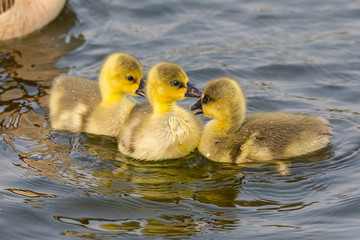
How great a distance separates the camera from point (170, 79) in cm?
559

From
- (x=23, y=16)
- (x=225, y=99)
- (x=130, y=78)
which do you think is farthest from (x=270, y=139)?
(x=23, y=16)

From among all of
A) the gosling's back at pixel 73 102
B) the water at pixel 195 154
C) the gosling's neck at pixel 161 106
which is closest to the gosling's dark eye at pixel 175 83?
the gosling's neck at pixel 161 106

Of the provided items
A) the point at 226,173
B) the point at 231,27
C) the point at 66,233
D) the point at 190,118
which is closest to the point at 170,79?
the point at 190,118

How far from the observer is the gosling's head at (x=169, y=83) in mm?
5590

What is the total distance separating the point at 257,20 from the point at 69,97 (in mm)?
3732

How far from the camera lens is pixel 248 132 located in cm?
555

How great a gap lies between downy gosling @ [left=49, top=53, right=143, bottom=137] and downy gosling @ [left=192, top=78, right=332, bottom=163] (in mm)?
777

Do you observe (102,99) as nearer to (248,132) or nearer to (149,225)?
(248,132)

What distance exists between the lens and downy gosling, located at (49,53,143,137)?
598cm

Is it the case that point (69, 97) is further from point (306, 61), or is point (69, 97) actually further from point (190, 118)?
point (306, 61)

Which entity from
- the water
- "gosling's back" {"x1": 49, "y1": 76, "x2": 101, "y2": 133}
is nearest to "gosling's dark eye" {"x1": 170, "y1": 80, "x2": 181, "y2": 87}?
the water

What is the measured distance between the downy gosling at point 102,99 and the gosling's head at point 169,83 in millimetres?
364

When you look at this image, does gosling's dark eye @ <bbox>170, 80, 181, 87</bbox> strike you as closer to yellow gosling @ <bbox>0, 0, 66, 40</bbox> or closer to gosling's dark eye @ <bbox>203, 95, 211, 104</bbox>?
gosling's dark eye @ <bbox>203, 95, 211, 104</bbox>

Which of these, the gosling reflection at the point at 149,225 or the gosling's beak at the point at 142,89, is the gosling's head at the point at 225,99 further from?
the gosling reflection at the point at 149,225
